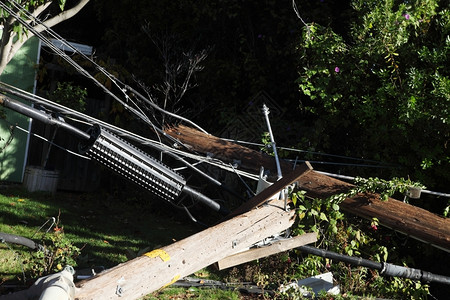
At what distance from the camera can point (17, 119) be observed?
13.2 metres

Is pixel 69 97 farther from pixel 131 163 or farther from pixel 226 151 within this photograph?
pixel 131 163

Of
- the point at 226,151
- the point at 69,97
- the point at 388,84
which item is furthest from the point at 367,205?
the point at 69,97

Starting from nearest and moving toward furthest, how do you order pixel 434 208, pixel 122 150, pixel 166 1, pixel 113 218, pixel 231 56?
1. pixel 122 150
2. pixel 434 208
3. pixel 113 218
4. pixel 231 56
5. pixel 166 1

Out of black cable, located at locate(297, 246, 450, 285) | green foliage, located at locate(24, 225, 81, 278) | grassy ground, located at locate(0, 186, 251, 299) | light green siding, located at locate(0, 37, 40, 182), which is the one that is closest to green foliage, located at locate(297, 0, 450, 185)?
black cable, located at locate(297, 246, 450, 285)

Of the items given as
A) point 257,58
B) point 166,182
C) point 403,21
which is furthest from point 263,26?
point 166,182

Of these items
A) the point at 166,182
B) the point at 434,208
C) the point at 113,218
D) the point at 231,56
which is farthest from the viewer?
the point at 231,56

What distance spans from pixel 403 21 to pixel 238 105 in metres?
4.15

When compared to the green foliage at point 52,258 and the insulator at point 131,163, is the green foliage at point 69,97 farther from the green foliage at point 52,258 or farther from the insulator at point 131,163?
the insulator at point 131,163

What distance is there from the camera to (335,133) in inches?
373

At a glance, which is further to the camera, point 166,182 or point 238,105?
point 238,105

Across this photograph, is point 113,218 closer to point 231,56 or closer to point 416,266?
point 231,56

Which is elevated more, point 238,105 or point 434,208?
point 238,105

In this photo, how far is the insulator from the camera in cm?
574

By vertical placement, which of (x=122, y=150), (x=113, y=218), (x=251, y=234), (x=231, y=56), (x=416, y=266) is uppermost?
(x=231, y=56)
